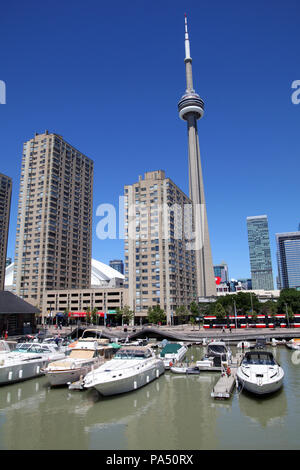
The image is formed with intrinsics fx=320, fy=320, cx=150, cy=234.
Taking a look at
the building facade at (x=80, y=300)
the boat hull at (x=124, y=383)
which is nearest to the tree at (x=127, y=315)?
the building facade at (x=80, y=300)

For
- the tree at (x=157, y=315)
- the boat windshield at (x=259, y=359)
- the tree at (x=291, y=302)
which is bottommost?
the boat windshield at (x=259, y=359)

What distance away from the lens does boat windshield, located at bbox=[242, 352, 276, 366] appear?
31.9 metres

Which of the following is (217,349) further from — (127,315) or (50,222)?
(50,222)

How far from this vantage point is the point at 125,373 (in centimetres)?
2981

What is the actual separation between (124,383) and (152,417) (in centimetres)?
637

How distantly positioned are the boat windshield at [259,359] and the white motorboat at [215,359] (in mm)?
5764

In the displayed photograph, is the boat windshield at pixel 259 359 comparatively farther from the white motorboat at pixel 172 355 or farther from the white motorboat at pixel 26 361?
the white motorboat at pixel 26 361

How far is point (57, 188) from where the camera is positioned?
151 metres

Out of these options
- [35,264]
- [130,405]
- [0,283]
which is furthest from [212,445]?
[0,283]

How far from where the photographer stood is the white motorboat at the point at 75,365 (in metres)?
32.8

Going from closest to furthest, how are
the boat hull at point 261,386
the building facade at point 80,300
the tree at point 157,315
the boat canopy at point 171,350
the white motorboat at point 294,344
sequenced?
the boat hull at point 261,386, the boat canopy at point 171,350, the white motorboat at point 294,344, the tree at point 157,315, the building facade at point 80,300

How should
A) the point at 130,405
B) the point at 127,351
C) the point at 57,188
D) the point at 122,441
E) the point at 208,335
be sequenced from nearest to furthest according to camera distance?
the point at 122,441
the point at 130,405
the point at 127,351
the point at 208,335
the point at 57,188

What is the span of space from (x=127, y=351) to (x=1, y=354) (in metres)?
15.9
